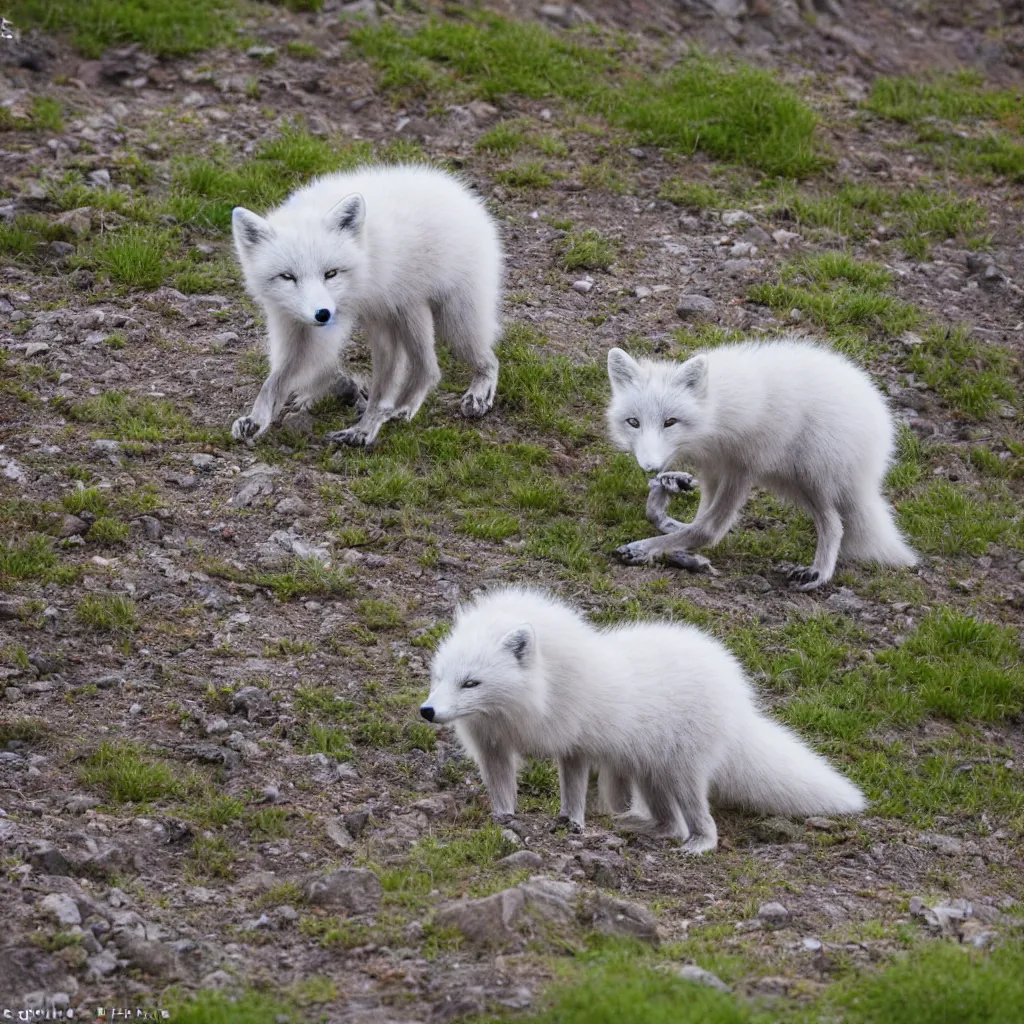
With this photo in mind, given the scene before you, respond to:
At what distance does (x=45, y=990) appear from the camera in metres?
4.23

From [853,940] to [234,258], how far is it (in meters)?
6.85

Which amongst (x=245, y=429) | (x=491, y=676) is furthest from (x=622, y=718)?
(x=245, y=429)

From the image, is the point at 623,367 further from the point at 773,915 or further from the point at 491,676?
the point at 773,915

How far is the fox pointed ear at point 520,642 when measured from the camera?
5.58m

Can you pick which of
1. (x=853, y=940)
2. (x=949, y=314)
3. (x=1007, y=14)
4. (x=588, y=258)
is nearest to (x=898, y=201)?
(x=949, y=314)

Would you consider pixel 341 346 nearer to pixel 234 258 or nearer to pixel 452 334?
pixel 452 334

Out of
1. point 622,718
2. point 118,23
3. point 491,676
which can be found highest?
point 118,23

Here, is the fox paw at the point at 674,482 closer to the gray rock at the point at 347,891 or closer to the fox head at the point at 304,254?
the fox head at the point at 304,254

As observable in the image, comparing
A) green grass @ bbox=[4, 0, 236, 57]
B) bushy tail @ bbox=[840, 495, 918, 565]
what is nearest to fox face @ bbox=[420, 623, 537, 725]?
bushy tail @ bbox=[840, 495, 918, 565]

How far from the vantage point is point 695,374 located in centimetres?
769

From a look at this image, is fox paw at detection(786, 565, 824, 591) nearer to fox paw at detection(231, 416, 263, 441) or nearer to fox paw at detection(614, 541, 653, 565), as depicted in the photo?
fox paw at detection(614, 541, 653, 565)

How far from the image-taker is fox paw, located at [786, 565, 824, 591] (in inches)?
313

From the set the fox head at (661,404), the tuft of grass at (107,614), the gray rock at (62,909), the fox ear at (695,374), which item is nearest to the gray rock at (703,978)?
the gray rock at (62,909)

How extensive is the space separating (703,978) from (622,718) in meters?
1.61
